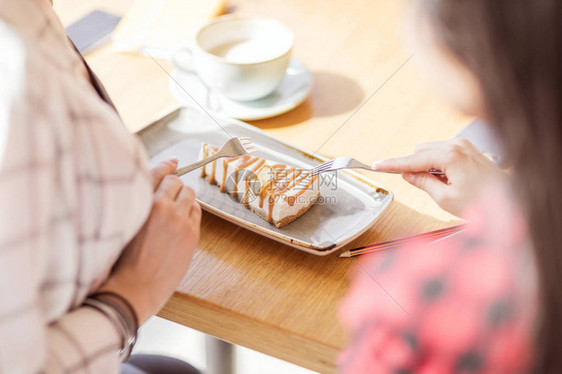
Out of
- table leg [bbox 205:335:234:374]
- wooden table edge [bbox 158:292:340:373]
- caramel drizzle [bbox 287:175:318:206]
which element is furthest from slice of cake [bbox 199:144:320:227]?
table leg [bbox 205:335:234:374]

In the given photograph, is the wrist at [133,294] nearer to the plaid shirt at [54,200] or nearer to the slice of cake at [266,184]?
the plaid shirt at [54,200]

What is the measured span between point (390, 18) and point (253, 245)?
0.52m

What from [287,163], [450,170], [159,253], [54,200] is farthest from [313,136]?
[54,200]

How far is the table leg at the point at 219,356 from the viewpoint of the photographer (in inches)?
32.9

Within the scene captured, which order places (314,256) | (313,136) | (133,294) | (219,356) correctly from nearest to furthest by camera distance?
(133,294), (314,256), (313,136), (219,356)

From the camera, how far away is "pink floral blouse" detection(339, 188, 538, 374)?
337 mm

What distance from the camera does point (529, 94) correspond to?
277mm

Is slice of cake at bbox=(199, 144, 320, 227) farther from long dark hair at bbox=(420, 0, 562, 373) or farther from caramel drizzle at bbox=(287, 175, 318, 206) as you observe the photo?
long dark hair at bbox=(420, 0, 562, 373)

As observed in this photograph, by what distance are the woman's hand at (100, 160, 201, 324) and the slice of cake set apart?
3.7 inches

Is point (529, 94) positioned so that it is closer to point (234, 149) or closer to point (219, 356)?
point (234, 149)

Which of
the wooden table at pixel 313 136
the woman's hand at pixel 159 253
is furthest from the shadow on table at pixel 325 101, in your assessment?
the woman's hand at pixel 159 253

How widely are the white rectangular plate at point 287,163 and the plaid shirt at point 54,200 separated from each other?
0.18m

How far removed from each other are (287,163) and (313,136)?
0.27ft

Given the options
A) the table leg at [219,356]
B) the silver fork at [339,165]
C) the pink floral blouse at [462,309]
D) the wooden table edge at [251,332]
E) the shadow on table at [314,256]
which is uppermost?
the pink floral blouse at [462,309]
